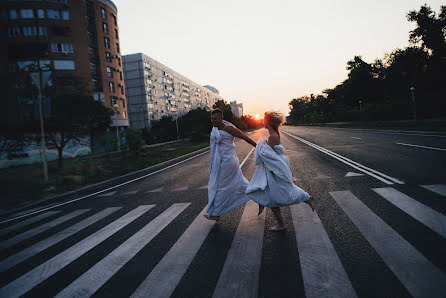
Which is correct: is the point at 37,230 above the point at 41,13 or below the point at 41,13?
below

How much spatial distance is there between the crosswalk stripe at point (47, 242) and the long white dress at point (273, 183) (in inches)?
140

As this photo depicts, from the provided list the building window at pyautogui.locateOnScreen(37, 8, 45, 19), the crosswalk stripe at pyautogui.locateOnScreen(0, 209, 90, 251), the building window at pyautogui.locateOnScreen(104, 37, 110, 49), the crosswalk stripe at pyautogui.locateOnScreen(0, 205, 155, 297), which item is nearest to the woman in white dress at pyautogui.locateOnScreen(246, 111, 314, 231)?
the crosswalk stripe at pyautogui.locateOnScreen(0, 205, 155, 297)

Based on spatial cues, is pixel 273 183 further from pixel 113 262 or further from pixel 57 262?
pixel 57 262

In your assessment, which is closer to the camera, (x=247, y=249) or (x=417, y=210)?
(x=247, y=249)

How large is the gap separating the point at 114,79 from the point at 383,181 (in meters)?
48.6

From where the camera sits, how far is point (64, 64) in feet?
120

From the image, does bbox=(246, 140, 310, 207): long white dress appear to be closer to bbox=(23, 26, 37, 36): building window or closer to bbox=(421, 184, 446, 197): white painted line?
bbox=(421, 184, 446, 197): white painted line

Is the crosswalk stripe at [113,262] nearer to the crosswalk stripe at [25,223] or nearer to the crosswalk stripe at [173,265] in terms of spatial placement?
the crosswalk stripe at [173,265]

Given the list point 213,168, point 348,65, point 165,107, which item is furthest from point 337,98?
point 213,168

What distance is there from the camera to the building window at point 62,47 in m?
36.0

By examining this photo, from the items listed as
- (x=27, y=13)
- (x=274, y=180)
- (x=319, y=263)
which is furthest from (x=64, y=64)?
(x=319, y=263)

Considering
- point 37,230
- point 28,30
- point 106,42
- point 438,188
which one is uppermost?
point 106,42

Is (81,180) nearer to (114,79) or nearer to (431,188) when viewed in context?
(431,188)

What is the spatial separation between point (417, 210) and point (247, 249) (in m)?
2.93
